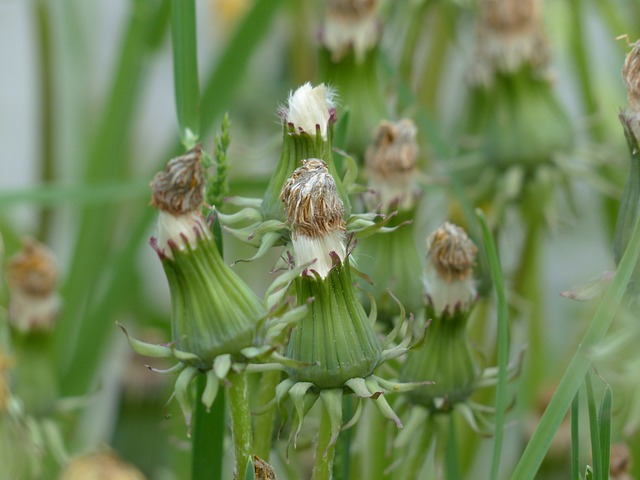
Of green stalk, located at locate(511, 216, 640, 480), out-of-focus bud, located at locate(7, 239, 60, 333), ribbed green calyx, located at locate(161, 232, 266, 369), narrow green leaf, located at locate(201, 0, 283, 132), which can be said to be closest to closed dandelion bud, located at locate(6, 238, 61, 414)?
out-of-focus bud, located at locate(7, 239, 60, 333)

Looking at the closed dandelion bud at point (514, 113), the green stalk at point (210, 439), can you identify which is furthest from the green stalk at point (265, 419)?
the closed dandelion bud at point (514, 113)

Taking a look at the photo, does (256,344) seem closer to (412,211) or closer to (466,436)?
(412,211)

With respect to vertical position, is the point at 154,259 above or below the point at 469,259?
below

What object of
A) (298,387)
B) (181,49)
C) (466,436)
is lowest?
(466,436)

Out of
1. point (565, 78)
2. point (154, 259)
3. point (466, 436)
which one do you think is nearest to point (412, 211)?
point (466, 436)

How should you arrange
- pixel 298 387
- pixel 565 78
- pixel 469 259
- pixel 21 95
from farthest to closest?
pixel 21 95 < pixel 565 78 < pixel 469 259 < pixel 298 387

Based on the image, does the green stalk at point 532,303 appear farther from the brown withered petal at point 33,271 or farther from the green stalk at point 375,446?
the brown withered petal at point 33,271

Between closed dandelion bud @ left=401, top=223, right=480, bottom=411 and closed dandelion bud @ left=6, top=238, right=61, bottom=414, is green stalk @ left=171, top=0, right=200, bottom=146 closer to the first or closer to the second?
closed dandelion bud @ left=401, top=223, right=480, bottom=411
